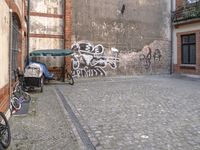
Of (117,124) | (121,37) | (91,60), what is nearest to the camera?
(117,124)

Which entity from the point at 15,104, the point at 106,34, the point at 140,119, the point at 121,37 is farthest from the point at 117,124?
the point at 121,37

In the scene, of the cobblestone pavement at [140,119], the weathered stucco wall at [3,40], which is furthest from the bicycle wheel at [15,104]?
the cobblestone pavement at [140,119]

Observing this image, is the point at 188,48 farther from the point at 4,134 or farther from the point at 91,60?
the point at 4,134

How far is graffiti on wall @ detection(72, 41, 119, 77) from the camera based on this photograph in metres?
19.2

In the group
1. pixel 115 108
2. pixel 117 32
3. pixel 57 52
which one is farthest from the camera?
pixel 117 32

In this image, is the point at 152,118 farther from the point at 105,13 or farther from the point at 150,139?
the point at 105,13

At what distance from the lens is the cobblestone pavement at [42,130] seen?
223 inches

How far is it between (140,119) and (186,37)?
15.6 metres

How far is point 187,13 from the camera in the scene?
21203 mm

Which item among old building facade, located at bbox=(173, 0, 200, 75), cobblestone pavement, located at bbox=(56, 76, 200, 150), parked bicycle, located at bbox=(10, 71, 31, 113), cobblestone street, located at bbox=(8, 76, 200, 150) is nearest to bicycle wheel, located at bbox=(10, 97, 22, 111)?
parked bicycle, located at bbox=(10, 71, 31, 113)

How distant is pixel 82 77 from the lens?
19.3 meters

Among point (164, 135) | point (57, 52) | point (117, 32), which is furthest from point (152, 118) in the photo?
point (117, 32)

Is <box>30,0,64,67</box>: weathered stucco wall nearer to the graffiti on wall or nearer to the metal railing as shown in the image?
the graffiti on wall

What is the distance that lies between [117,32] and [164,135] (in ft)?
48.7
